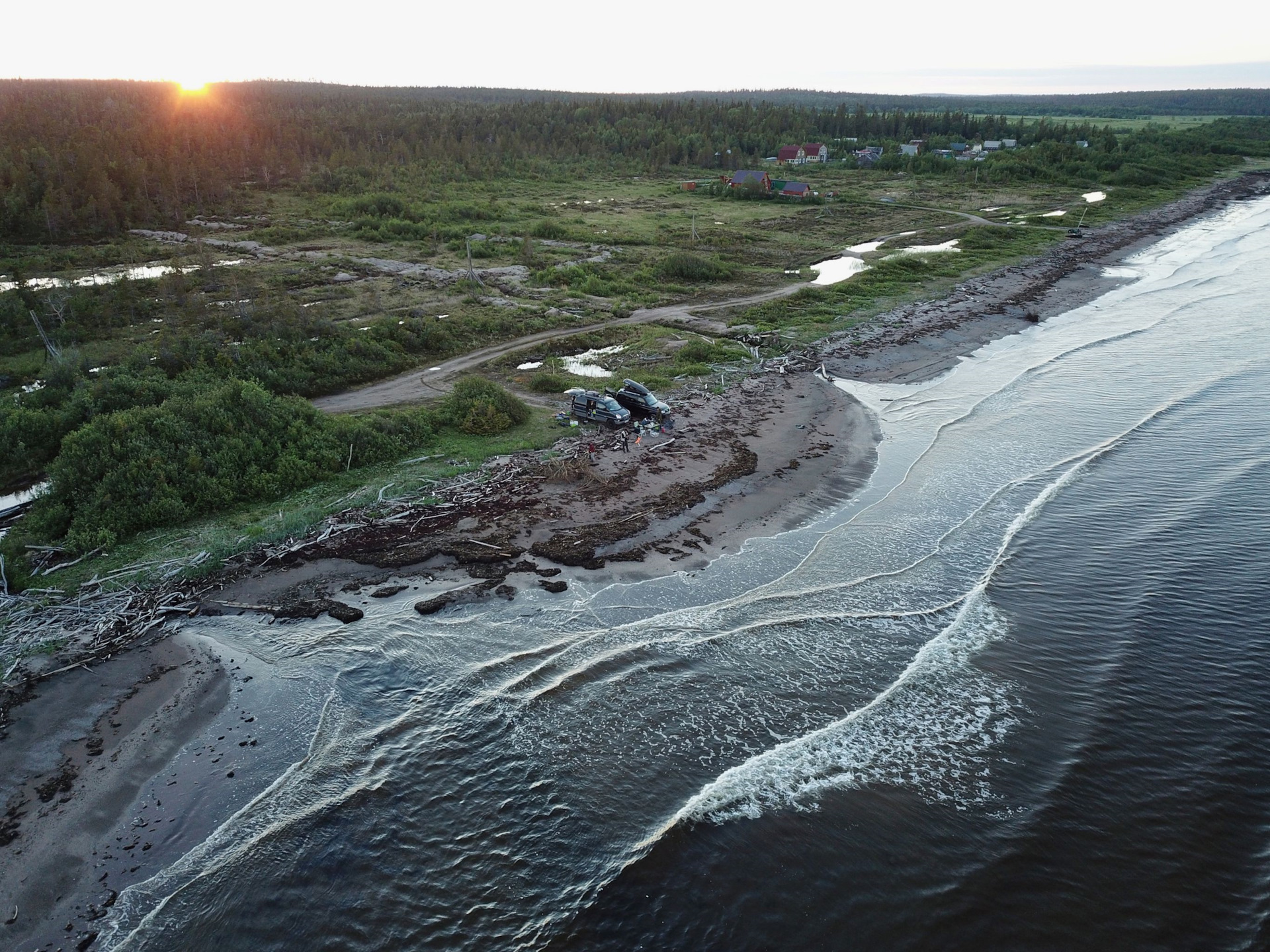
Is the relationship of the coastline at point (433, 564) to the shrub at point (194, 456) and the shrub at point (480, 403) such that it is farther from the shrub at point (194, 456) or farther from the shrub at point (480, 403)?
the shrub at point (480, 403)

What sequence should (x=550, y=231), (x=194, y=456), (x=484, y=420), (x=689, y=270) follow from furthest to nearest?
(x=550, y=231) < (x=689, y=270) < (x=484, y=420) < (x=194, y=456)

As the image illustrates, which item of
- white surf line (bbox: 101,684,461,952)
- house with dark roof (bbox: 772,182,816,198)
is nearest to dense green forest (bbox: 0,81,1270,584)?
house with dark roof (bbox: 772,182,816,198)

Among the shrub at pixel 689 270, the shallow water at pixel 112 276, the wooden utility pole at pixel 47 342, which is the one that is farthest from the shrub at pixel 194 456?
the shrub at pixel 689 270

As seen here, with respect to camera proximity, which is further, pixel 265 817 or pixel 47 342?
pixel 47 342

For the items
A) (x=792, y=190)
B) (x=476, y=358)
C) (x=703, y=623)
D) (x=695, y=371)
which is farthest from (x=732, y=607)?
(x=792, y=190)

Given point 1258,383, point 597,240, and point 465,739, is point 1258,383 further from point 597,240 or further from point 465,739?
point 597,240

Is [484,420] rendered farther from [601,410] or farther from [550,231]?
[550,231]
